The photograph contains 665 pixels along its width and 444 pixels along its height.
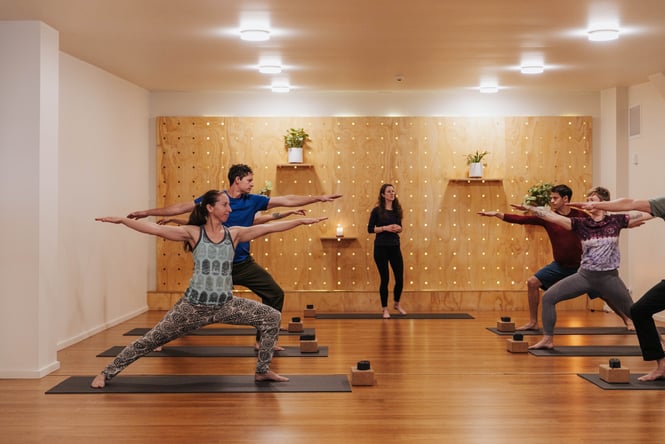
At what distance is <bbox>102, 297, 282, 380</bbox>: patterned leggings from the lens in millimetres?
4801

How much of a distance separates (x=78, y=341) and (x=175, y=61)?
2.73 meters

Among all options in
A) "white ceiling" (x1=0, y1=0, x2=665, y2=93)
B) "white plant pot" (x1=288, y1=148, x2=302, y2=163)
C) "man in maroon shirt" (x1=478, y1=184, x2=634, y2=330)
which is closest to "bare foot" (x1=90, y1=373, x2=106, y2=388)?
"white ceiling" (x1=0, y1=0, x2=665, y2=93)

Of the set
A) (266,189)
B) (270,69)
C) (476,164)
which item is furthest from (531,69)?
(266,189)

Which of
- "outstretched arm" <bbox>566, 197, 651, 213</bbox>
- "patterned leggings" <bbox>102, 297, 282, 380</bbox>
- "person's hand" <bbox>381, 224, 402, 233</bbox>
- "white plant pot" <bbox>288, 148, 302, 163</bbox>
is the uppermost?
"white plant pot" <bbox>288, 148, 302, 163</bbox>

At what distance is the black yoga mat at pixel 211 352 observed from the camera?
6.14 m

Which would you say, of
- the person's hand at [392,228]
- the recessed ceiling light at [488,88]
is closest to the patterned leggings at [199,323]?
the person's hand at [392,228]

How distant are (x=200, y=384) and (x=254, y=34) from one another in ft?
8.76

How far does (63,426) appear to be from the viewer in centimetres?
405

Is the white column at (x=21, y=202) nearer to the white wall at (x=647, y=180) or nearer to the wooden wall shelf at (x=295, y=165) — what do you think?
the wooden wall shelf at (x=295, y=165)

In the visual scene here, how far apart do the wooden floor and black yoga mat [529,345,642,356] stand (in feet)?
0.57

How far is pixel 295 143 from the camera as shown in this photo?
30.2 feet

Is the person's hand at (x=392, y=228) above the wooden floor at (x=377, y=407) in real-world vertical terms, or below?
above

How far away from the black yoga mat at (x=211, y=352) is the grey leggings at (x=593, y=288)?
5.97 ft

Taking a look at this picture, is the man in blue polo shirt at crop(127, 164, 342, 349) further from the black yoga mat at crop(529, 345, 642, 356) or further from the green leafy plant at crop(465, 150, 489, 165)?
the green leafy plant at crop(465, 150, 489, 165)
